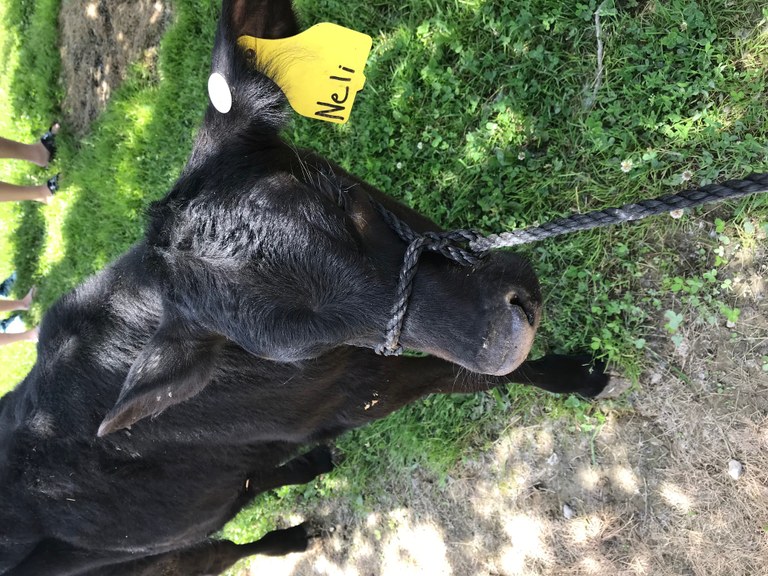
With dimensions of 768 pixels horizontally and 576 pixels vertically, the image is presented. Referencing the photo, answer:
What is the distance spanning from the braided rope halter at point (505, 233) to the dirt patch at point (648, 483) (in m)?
1.23

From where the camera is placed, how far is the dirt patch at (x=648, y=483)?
3299mm

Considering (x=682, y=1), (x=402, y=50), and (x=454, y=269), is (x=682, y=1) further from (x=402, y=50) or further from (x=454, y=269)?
(x=454, y=269)

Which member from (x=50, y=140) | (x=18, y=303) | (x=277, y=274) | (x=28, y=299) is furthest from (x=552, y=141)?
(x=18, y=303)

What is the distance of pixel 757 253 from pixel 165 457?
3.66m

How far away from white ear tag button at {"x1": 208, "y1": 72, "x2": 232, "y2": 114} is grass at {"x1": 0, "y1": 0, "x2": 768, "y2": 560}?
1.97m

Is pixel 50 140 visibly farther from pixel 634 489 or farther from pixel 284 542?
pixel 634 489

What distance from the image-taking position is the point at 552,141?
4133 millimetres

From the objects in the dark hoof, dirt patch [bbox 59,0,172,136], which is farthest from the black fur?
dirt patch [bbox 59,0,172,136]

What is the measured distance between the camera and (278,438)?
394 centimetres


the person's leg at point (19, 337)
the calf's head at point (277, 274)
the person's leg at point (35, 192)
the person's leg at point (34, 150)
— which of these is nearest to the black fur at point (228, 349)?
the calf's head at point (277, 274)

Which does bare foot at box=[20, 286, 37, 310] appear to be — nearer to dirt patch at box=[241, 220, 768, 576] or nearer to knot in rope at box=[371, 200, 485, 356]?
dirt patch at box=[241, 220, 768, 576]

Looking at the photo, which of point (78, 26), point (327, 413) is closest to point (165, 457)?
point (327, 413)

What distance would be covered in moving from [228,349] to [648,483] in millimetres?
2584

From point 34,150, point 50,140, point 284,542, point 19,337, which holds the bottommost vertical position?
point 19,337
